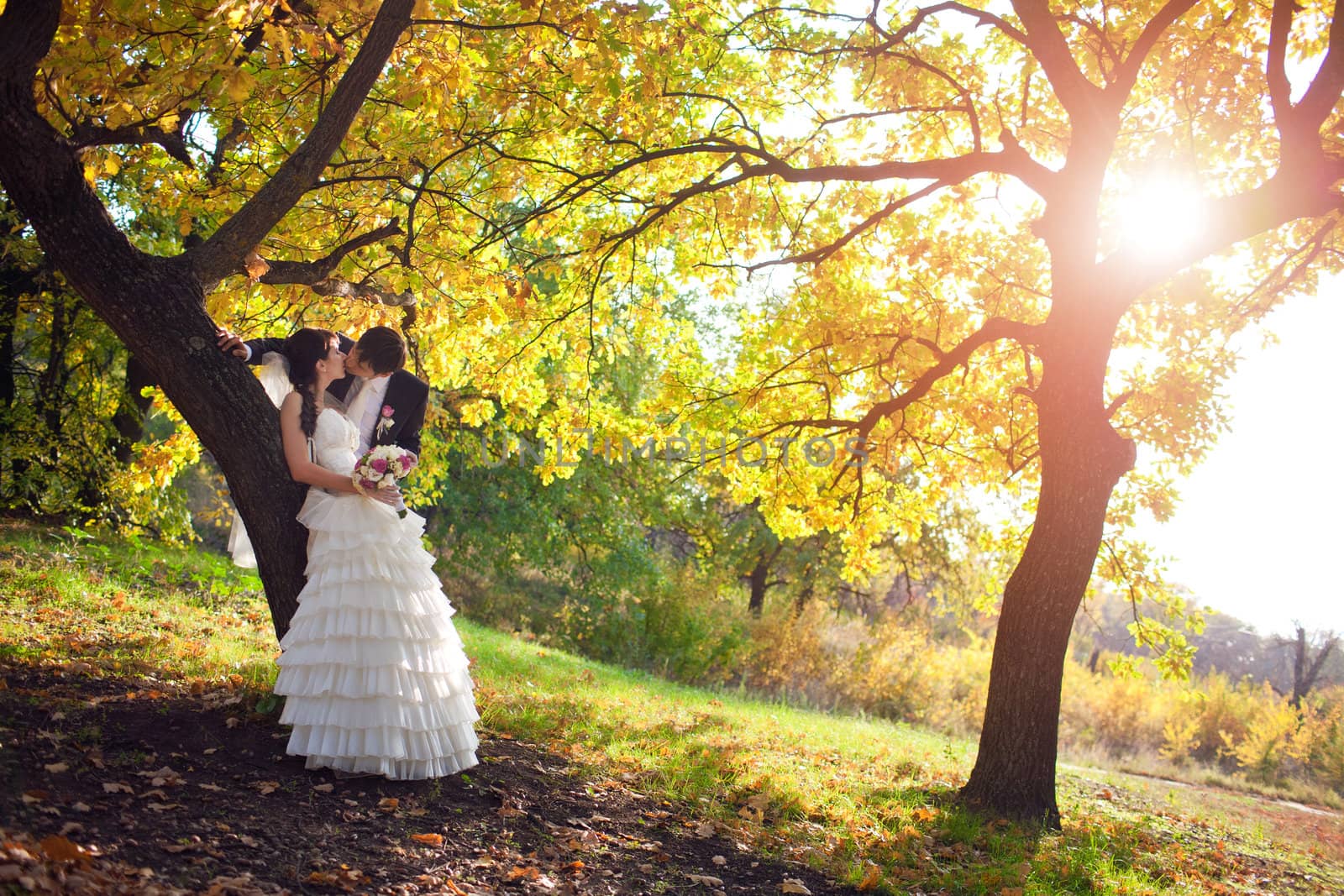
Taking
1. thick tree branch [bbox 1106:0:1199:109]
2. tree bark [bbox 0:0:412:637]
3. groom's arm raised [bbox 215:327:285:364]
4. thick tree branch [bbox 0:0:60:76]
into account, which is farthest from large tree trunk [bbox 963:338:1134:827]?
thick tree branch [bbox 0:0:60:76]

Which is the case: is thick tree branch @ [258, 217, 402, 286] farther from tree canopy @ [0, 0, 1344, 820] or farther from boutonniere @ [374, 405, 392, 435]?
boutonniere @ [374, 405, 392, 435]

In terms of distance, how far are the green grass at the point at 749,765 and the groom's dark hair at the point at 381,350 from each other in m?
2.18

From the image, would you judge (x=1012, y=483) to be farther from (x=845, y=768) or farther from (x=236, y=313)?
(x=236, y=313)

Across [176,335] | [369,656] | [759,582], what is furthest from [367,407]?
[759,582]

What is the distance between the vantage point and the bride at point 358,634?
4703 millimetres

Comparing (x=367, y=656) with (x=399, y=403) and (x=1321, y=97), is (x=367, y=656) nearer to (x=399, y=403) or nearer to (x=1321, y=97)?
(x=399, y=403)

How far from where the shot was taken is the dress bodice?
16.9ft

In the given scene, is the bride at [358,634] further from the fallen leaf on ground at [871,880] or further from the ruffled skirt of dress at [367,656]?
the fallen leaf on ground at [871,880]

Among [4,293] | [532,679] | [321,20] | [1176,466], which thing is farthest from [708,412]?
[4,293]

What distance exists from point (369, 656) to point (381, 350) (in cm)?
171

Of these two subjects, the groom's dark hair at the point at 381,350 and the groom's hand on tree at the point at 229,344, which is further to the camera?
the groom's dark hair at the point at 381,350

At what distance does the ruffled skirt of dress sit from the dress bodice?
8.0 inches

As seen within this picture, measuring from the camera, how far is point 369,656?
4.70 m

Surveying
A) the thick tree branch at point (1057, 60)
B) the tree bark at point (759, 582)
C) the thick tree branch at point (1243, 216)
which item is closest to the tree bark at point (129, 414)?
the thick tree branch at point (1057, 60)
